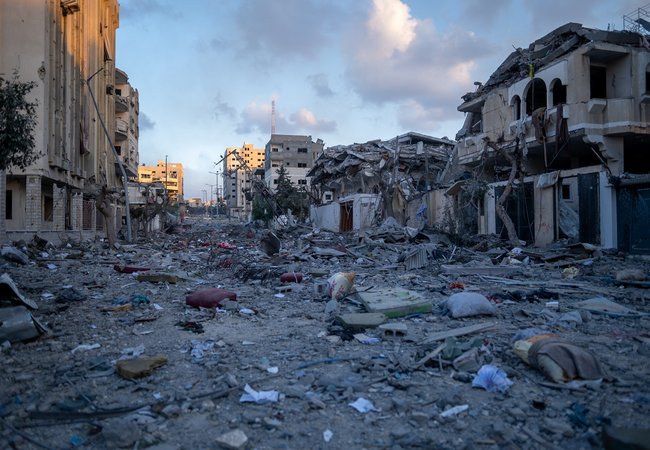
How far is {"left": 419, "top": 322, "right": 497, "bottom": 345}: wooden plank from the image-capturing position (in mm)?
4863

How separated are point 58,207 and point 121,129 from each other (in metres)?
17.0

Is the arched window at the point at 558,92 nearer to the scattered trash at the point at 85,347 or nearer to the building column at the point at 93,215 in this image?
the scattered trash at the point at 85,347

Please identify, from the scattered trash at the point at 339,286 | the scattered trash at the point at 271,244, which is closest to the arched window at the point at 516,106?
the scattered trash at the point at 271,244

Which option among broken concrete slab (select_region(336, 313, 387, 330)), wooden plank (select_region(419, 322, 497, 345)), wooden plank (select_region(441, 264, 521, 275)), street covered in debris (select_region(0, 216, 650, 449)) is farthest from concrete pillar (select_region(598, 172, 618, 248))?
broken concrete slab (select_region(336, 313, 387, 330))

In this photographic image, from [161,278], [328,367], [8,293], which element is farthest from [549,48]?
[8,293]

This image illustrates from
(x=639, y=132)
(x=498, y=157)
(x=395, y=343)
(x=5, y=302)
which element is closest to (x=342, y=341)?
(x=395, y=343)

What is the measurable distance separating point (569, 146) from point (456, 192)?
4.89m

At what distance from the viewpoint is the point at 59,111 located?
65.4 feet

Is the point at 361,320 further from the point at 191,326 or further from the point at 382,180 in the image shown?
the point at 382,180

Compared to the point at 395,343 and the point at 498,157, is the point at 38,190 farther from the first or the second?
the point at 498,157

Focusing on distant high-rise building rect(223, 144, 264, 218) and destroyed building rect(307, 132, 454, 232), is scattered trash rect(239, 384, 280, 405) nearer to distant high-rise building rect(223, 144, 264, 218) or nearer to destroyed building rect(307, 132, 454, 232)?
destroyed building rect(307, 132, 454, 232)

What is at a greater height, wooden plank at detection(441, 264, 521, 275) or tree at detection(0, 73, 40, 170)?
tree at detection(0, 73, 40, 170)

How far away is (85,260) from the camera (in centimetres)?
1391

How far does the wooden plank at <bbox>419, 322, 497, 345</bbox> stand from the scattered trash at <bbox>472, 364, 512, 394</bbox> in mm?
1146
